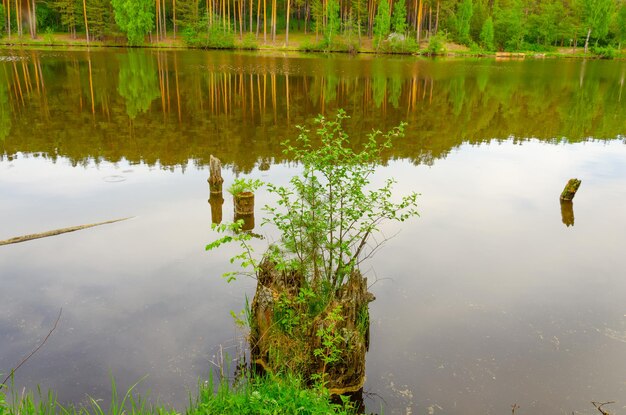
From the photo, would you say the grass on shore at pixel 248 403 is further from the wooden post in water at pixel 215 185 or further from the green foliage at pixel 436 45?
the green foliage at pixel 436 45

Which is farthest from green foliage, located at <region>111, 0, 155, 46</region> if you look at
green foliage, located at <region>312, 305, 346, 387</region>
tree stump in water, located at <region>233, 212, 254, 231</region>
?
green foliage, located at <region>312, 305, 346, 387</region>

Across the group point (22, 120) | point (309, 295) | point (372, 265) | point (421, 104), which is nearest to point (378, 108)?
point (421, 104)

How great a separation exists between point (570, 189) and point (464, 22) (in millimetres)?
99878

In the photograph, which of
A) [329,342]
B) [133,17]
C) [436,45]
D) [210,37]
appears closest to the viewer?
[329,342]

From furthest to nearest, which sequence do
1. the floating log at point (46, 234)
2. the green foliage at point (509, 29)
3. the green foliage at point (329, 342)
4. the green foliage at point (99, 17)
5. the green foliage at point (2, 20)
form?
the green foliage at point (509, 29) < the green foliage at point (99, 17) < the green foliage at point (2, 20) < the floating log at point (46, 234) < the green foliage at point (329, 342)

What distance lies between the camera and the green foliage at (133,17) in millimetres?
89375

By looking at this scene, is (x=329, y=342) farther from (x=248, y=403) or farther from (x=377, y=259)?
(x=377, y=259)

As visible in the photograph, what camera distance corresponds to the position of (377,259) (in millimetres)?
12352

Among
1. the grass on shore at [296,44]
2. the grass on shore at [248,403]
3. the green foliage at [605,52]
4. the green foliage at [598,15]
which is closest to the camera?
the grass on shore at [248,403]

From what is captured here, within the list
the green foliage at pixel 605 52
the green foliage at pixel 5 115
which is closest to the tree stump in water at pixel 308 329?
the green foliage at pixel 5 115

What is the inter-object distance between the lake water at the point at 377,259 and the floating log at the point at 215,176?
0.48 m

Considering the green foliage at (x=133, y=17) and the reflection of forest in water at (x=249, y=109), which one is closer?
the reflection of forest in water at (x=249, y=109)

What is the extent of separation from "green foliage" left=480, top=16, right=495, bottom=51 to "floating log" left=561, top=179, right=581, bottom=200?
10046 centimetres

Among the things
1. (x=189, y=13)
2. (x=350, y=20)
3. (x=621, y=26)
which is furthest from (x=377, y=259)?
(x=621, y=26)
